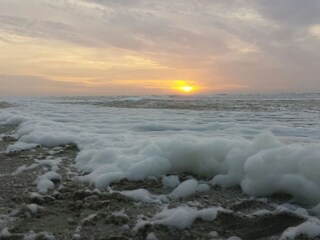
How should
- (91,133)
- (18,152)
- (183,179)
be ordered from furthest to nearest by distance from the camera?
(91,133) < (18,152) < (183,179)

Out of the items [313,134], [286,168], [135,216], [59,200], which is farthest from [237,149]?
[313,134]

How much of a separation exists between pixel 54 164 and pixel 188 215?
2650 mm

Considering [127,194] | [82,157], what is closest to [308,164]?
[127,194]

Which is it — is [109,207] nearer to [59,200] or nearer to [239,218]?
[59,200]

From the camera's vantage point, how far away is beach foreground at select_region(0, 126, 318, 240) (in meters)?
3.17

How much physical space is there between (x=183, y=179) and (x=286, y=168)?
1.15 meters

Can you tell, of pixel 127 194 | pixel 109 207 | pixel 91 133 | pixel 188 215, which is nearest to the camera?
pixel 188 215

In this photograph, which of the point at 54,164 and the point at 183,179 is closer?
the point at 183,179

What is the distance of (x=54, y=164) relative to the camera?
5.46m

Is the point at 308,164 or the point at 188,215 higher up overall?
the point at 308,164

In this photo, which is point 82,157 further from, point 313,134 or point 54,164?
point 313,134

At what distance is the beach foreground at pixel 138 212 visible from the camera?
3.17 metres

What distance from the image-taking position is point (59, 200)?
12.9 feet

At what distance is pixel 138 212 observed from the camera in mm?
3607
